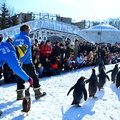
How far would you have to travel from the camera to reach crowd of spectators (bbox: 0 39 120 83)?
855 cm

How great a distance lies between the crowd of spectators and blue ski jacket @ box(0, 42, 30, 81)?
397 centimetres

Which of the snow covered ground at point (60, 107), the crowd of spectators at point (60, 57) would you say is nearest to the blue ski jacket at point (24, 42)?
the snow covered ground at point (60, 107)

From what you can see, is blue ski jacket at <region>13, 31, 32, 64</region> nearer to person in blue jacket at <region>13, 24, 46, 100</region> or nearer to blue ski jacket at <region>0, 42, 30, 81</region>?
person in blue jacket at <region>13, 24, 46, 100</region>

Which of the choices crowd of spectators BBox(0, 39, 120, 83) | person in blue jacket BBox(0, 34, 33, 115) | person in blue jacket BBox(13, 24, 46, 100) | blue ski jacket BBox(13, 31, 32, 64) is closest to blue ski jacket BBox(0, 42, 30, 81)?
person in blue jacket BBox(0, 34, 33, 115)

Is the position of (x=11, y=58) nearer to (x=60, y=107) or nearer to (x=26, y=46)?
(x=26, y=46)

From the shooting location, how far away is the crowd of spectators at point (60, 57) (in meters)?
8.55

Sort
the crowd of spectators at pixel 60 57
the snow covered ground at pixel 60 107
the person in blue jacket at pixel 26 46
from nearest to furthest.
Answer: the snow covered ground at pixel 60 107, the person in blue jacket at pixel 26 46, the crowd of spectators at pixel 60 57

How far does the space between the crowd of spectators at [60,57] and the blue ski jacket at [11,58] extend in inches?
156

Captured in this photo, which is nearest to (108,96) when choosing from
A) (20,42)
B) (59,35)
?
(20,42)

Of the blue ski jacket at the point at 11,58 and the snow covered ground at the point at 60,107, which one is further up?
the blue ski jacket at the point at 11,58

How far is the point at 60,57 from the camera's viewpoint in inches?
387

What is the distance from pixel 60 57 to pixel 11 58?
20.1 ft

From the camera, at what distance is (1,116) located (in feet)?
14.4

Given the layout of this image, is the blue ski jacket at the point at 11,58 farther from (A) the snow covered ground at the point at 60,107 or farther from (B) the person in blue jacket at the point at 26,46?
(A) the snow covered ground at the point at 60,107
